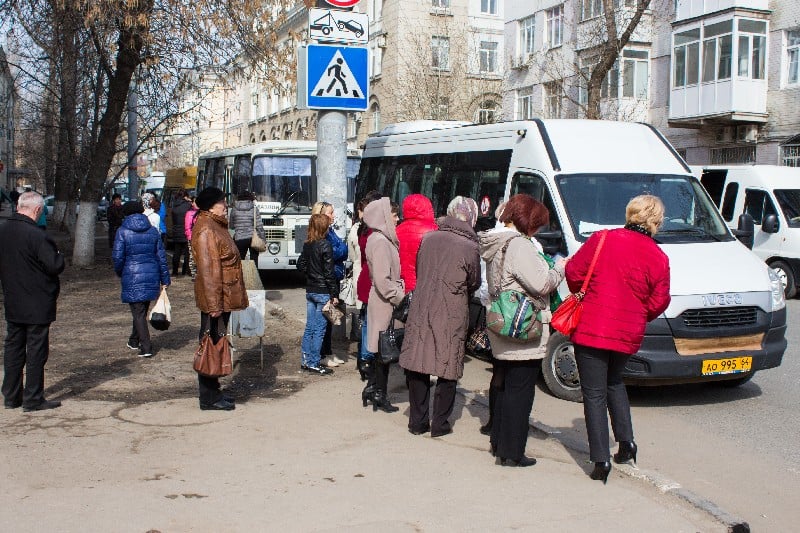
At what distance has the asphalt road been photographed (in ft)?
19.1

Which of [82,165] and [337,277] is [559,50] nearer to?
[82,165]

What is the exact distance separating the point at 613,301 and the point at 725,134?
27.6m

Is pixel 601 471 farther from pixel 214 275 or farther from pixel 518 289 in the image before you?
pixel 214 275

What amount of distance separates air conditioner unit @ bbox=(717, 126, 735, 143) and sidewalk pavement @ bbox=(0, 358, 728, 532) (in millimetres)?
26161

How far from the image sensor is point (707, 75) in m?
30.8

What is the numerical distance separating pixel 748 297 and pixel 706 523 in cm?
327

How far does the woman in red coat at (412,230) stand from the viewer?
25.8ft

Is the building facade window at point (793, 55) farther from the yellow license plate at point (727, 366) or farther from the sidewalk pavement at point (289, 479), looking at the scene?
the sidewalk pavement at point (289, 479)

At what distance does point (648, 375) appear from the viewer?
7.77m

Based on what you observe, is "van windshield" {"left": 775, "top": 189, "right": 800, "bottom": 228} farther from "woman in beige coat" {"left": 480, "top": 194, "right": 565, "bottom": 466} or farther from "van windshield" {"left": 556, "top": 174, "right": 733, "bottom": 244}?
"woman in beige coat" {"left": 480, "top": 194, "right": 565, "bottom": 466}

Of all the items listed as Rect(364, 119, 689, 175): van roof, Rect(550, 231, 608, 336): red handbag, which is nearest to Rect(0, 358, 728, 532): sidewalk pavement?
Rect(550, 231, 608, 336): red handbag

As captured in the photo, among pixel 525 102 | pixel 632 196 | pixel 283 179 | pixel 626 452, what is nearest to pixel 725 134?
pixel 525 102

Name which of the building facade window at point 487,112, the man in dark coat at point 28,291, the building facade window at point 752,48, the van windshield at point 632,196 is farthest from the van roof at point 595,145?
the building facade window at point 487,112

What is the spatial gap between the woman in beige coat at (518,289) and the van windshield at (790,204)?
13.0 meters
